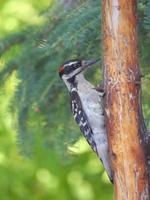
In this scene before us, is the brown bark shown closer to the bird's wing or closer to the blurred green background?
the blurred green background

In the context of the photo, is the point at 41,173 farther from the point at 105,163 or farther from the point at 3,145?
the point at 105,163

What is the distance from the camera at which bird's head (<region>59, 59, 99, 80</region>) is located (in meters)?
2.30

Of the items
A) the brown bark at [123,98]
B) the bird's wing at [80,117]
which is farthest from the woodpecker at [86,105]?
the brown bark at [123,98]

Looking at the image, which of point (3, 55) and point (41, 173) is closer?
point (3, 55)

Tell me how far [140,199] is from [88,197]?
4.75 feet

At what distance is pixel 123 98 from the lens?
2.03 metres

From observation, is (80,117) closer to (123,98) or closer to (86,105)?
(86,105)

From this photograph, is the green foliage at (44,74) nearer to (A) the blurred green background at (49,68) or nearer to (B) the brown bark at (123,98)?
(A) the blurred green background at (49,68)

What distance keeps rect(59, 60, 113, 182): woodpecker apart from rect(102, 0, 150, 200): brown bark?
0.17 metres

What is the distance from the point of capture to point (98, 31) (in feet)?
7.41

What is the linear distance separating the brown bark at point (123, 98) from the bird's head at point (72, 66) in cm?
25

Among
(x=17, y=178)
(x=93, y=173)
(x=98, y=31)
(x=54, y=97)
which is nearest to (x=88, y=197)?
(x=93, y=173)

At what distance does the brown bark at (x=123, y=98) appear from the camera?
199 cm

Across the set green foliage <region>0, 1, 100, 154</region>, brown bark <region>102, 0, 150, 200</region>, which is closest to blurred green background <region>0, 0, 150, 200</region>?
green foliage <region>0, 1, 100, 154</region>
